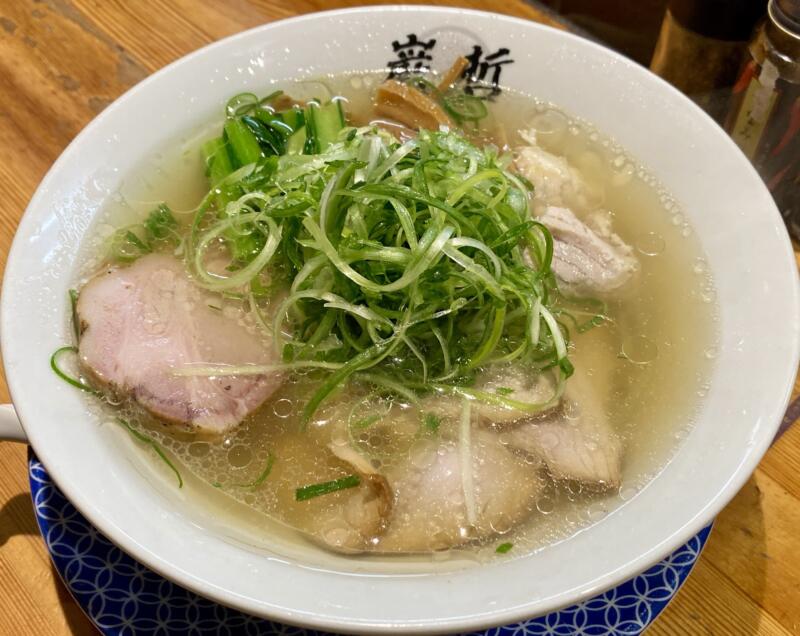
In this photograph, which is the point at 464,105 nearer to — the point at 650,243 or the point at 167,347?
the point at 650,243

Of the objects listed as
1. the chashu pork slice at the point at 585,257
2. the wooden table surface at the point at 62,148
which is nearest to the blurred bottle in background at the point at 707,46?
the wooden table surface at the point at 62,148

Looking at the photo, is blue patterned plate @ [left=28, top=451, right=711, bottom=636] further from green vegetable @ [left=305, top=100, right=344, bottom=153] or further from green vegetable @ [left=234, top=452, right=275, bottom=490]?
green vegetable @ [left=305, top=100, right=344, bottom=153]

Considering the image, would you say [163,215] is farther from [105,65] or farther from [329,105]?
[105,65]

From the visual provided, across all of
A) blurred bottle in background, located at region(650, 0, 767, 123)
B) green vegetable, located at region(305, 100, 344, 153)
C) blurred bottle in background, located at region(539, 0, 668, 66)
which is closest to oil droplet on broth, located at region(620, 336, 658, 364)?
green vegetable, located at region(305, 100, 344, 153)

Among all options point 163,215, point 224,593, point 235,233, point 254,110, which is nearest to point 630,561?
point 224,593

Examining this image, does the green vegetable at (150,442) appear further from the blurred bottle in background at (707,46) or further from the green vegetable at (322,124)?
the blurred bottle in background at (707,46)

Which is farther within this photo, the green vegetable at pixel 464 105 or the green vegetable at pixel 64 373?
the green vegetable at pixel 464 105
